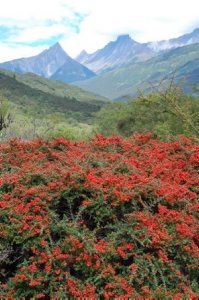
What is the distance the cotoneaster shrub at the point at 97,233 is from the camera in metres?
4.83

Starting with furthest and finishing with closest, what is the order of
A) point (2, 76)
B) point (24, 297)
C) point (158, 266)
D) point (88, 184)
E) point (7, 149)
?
point (2, 76) → point (7, 149) → point (88, 184) → point (158, 266) → point (24, 297)

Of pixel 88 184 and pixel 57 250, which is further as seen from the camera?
pixel 88 184

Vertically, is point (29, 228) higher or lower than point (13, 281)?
higher

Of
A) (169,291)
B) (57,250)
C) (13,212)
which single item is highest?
(13,212)

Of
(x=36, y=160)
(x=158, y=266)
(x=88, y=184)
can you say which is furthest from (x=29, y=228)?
(x=36, y=160)

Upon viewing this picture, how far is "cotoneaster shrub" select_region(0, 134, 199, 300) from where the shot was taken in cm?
483

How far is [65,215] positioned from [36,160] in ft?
7.30

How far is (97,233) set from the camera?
5.59 m

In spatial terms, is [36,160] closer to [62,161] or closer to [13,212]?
[62,161]

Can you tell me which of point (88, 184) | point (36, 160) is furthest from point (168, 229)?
point (36, 160)

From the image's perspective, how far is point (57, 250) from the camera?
16.4 feet

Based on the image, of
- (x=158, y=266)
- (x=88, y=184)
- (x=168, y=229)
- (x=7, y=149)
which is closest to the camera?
(x=158, y=266)

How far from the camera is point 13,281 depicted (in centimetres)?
485

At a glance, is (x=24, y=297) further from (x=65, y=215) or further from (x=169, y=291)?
(x=169, y=291)
